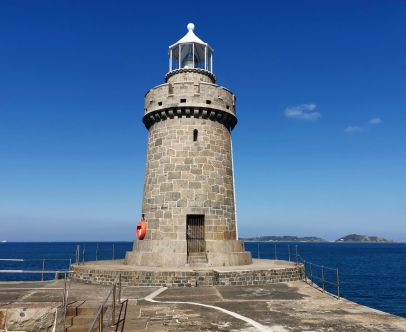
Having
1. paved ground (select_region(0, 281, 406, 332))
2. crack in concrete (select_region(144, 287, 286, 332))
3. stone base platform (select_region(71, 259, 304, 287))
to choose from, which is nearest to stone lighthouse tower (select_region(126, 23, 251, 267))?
stone base platform (select_region(71, 259, 304, 287))

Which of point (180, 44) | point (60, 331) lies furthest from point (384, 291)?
point (60, 331)

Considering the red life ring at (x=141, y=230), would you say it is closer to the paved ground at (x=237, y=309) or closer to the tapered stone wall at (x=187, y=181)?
the tapered stone wall at (x=187, y=181)

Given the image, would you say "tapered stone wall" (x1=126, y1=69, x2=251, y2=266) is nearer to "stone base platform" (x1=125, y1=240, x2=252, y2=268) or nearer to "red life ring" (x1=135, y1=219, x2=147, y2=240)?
"stone base platform" (x1=125, y1=240, x2=252, y2=268)

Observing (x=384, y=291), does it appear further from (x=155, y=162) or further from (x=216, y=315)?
(x=216, y=315)

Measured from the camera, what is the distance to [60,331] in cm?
886

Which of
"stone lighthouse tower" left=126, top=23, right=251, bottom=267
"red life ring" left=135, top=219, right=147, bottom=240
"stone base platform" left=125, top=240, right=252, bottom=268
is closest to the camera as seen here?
"stone base platform" left=125, top=240, right=252, bottom=268

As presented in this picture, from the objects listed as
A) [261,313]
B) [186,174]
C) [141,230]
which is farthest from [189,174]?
[261,313]

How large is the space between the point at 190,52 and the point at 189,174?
8.03 metres

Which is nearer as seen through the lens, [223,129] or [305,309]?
[305,309]

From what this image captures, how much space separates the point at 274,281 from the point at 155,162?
9.28 meters

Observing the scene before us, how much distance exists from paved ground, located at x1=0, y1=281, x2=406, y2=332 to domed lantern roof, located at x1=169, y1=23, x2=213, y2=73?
13.8 metres

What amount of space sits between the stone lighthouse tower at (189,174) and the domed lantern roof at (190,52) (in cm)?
7

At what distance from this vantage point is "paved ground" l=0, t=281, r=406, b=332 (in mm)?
8906

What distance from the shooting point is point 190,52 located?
892 inches
